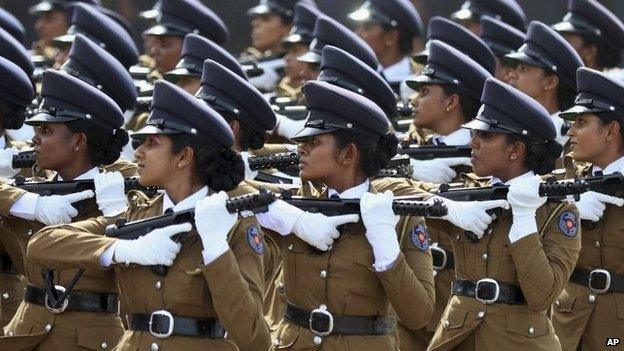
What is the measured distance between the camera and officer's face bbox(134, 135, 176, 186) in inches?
325

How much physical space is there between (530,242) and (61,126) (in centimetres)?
244

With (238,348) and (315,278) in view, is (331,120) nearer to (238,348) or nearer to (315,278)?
(315,278)

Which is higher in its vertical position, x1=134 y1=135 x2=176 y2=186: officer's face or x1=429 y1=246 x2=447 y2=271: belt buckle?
x1=134 y1=135 x2=176 y2=186: officer's face

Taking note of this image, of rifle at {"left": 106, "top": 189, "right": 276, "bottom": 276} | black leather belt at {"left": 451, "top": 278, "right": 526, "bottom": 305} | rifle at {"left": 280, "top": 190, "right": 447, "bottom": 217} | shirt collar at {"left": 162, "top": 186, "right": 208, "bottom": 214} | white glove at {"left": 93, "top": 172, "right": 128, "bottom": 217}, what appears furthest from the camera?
black leather belt at {"left": 451, "top": 278, "right": 526, "bottom": 305}

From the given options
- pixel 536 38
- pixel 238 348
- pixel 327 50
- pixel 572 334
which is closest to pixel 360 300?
pixel 238 348

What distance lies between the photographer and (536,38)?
12078 mm

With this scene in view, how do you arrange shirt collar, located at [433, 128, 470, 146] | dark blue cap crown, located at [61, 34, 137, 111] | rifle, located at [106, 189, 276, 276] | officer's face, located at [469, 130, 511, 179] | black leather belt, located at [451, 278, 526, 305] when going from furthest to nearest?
shirt collar, located at [433, 128, 470, 146]
dark blue cap crown, located at [61, 34, 137, 111]
officer's face, located at [469, 130, 511, 179]
black leather belt, located at [451, 278, 526, 305]
rifle, located at [106, 189, 276, 276]

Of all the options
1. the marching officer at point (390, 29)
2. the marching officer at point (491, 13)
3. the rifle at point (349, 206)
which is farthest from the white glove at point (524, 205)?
the marching officer at point (390, 29)

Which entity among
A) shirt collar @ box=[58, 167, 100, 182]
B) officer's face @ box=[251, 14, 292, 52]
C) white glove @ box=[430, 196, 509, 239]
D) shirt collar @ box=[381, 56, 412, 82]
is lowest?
officer's face @ box=[251, 14, 292, 52]

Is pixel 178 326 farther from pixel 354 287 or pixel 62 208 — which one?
pixel 62 208

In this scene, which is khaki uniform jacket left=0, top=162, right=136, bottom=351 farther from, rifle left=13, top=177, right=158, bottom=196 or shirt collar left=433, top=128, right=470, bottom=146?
shirt collar left=433, top=128, right=470, bottom=146

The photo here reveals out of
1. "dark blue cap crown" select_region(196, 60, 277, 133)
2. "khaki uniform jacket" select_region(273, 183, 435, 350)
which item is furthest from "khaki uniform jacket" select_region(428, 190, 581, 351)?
"dark blue cap crown" select_region(196, 60, 277, 133)

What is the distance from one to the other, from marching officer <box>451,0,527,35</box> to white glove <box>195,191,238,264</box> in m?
7.38

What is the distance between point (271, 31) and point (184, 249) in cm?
985
